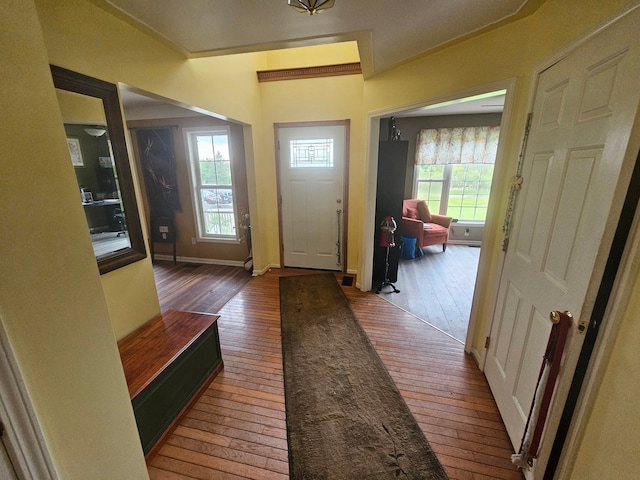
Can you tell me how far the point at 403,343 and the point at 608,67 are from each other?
2.04m

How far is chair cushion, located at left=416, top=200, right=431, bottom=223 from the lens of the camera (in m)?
4.91

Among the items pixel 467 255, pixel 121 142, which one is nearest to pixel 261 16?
pixel 121 142

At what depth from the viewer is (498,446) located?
143cm

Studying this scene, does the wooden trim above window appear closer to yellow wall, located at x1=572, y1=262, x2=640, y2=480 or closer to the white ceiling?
the white ceiling

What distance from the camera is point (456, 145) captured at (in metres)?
4.83

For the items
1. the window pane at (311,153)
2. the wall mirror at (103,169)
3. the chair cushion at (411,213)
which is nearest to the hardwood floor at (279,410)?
the wall mirror at (103,169)

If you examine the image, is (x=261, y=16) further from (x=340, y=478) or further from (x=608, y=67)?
(x=340, y=478)

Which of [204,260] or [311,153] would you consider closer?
[311,153]

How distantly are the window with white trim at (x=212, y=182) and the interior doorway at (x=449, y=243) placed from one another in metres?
2.24

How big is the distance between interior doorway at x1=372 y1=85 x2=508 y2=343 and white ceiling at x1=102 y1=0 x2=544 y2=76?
41cm

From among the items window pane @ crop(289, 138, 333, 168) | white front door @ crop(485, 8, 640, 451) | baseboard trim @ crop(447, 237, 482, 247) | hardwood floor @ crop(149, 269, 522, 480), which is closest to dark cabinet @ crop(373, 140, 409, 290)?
window pane @ crop(289, 138, 333, 168)

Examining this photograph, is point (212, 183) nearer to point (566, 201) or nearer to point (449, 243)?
point (566, 201)

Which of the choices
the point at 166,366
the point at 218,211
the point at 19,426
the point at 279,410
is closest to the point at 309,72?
the point at 218,211

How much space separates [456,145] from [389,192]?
277cm
